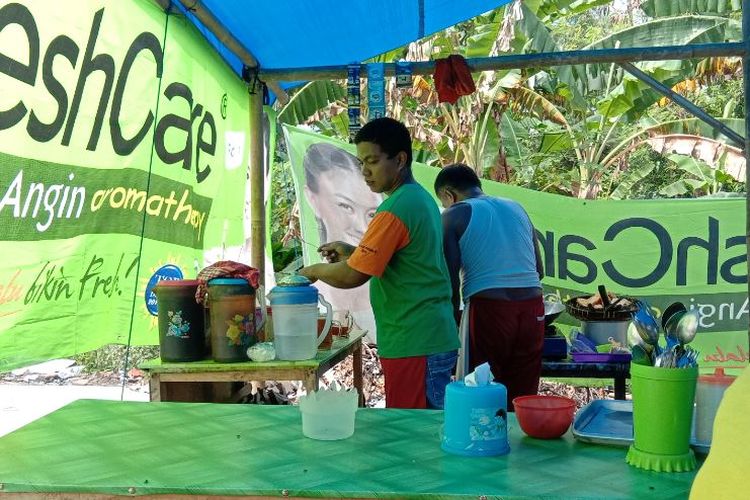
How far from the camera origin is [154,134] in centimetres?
358

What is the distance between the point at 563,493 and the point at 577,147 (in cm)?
961

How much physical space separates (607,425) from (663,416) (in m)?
0.38

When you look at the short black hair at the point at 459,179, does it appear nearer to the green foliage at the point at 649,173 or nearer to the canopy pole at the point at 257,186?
the canopy pole at the point at 257,186

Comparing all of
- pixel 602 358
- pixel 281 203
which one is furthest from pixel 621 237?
pixel 281 203

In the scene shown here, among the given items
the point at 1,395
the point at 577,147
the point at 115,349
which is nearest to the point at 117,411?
the point at 1,395

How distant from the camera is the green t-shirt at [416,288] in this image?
2699 mm

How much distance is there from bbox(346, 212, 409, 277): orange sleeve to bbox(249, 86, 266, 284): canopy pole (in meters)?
2.21

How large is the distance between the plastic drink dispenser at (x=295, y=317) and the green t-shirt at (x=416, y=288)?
308 mm

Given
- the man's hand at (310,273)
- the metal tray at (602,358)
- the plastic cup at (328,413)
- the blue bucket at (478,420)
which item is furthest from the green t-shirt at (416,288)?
the metal tray at (602,358)

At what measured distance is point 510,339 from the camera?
354cm

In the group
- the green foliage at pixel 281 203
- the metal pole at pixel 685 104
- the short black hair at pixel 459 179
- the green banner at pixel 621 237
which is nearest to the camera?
the short black hair at pixel 459 179

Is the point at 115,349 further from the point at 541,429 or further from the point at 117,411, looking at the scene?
the point at 541,429

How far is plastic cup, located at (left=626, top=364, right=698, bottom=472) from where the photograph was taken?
148 centimetres

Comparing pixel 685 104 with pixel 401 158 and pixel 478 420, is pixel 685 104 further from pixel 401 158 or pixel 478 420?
pixel 478 420
